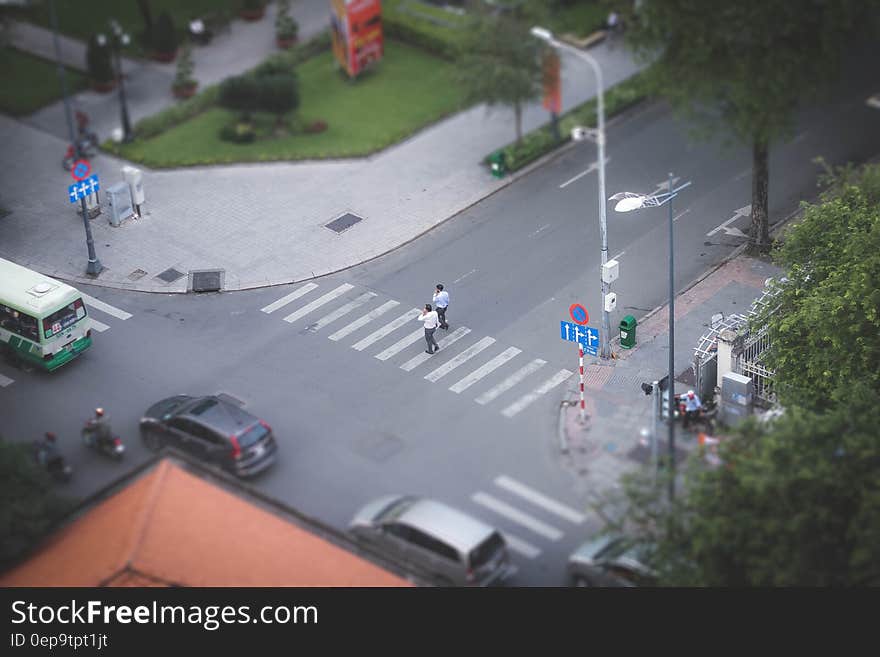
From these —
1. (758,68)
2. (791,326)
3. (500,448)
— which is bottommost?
(500,448)

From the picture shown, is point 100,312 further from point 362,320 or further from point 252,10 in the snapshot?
point 252,10

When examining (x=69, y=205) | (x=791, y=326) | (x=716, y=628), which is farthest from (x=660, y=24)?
(x=69, y=205)

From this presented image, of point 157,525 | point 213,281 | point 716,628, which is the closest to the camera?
point 716,628

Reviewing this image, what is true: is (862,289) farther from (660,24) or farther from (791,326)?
(660,24)

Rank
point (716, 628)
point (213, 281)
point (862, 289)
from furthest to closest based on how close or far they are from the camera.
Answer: point (213, 281)
point (862, 289)
point (716, 628)

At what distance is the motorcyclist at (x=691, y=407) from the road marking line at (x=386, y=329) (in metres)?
9.94

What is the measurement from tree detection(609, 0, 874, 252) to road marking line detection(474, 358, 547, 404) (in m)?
9.34

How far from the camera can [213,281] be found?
4456cm

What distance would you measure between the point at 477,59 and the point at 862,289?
2030 centimetres

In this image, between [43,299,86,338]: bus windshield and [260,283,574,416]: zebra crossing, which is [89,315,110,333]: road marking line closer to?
[43,299,86,338]: bus windshield

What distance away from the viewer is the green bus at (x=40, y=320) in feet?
128

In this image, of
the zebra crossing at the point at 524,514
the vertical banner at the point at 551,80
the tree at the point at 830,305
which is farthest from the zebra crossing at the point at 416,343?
the vertical banner at the point at 551,80

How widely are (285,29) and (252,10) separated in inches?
161

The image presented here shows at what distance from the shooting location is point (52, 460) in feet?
116
